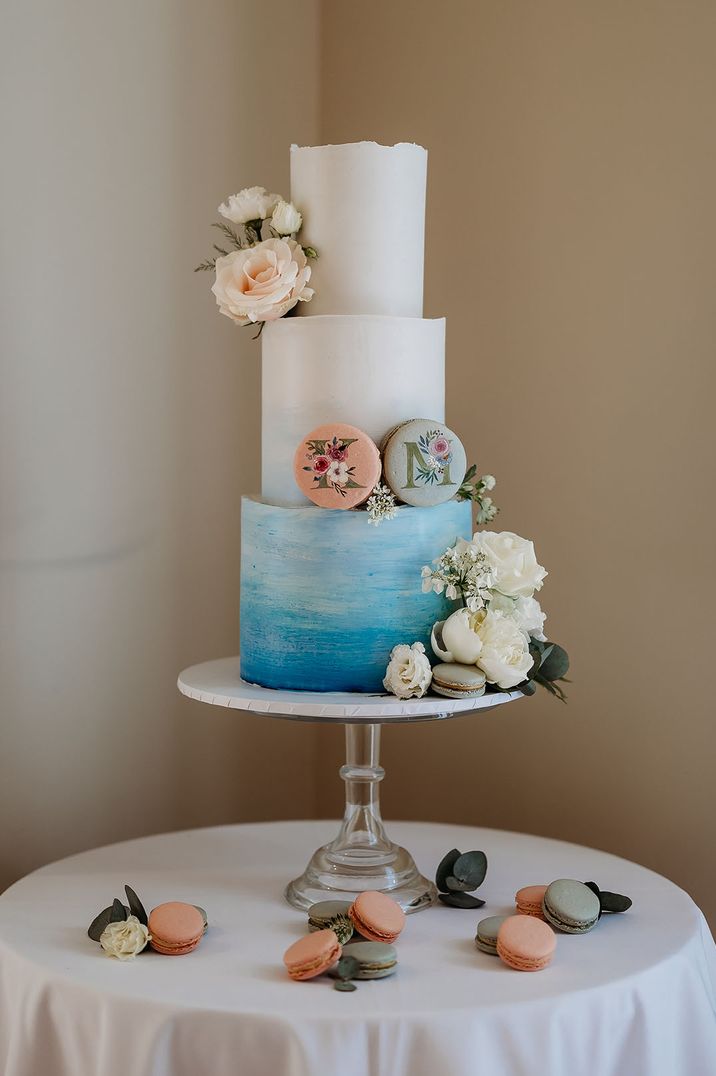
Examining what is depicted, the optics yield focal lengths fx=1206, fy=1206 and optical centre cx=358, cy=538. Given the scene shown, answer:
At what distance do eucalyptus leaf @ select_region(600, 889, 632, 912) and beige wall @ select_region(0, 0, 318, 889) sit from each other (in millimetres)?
929

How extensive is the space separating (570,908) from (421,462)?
57cm

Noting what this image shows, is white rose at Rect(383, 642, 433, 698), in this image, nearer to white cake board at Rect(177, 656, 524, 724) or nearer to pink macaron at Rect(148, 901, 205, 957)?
white cake board at Rect(177, 656, 524, 724)

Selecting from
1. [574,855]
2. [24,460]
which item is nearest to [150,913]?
[574,855]

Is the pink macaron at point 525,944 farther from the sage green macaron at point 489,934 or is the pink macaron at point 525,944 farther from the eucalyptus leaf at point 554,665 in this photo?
the eucalyptus leaf at point 554,665

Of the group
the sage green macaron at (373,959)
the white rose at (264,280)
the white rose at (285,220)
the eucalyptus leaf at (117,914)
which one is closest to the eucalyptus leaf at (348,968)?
the sage green macaron at (373,959)

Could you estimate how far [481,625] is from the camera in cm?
149

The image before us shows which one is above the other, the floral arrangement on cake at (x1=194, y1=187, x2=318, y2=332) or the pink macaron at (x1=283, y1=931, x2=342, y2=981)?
the floral arrangement on cake at (x1=194, y1=187, x2=318, y2=332)

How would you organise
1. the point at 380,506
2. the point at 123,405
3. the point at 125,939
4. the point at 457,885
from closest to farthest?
the point at 125,939
the point at 380,506
the point at 457,885
the point at 123,405

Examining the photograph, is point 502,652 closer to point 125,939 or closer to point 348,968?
point 348,968

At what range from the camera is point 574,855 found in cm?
179

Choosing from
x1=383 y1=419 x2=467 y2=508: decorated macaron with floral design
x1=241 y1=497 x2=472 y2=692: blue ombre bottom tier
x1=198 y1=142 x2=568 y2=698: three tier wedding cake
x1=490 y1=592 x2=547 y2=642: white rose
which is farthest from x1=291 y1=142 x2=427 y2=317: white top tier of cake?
x1=490 y1=592 x2=547 y2=642: white rose

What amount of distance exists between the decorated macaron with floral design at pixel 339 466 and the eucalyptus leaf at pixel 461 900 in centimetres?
53

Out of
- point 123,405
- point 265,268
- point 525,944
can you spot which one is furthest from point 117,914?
point 123,405

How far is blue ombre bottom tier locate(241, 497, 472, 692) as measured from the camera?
1.48 metres
